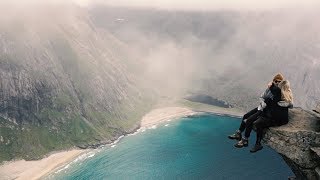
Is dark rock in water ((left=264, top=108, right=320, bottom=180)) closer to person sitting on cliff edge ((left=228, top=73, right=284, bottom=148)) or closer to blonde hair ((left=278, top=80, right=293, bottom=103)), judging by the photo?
person sitting on cliff edge ((left=228, top=73, right=284, bottom=148))

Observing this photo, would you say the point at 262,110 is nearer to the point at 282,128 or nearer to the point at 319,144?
the point at 282,128

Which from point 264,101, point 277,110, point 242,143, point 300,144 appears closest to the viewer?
point 300,144

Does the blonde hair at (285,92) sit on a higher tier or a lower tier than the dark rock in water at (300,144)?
higher

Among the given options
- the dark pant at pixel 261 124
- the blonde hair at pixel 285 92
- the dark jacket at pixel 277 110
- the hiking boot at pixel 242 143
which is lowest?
the hiking boot at pixel 242 143

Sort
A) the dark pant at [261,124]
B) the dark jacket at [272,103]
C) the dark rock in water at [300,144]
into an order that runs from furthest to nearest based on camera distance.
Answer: the dark pant at [261,124], the dark jacket at [272,103], the dark rock in water at [300,144]

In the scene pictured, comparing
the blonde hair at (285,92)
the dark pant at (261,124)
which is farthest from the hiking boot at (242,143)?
the blonde hair at (285,92)

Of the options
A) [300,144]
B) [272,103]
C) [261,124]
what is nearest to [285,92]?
[272,103]

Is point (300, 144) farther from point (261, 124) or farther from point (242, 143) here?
point (242, 143)

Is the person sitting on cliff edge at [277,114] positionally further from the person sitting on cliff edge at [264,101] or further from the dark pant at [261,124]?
the person sitting on cliff edge at [264,101]

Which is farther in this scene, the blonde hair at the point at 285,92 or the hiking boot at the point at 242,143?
the hiking boot at the point at 242,143
